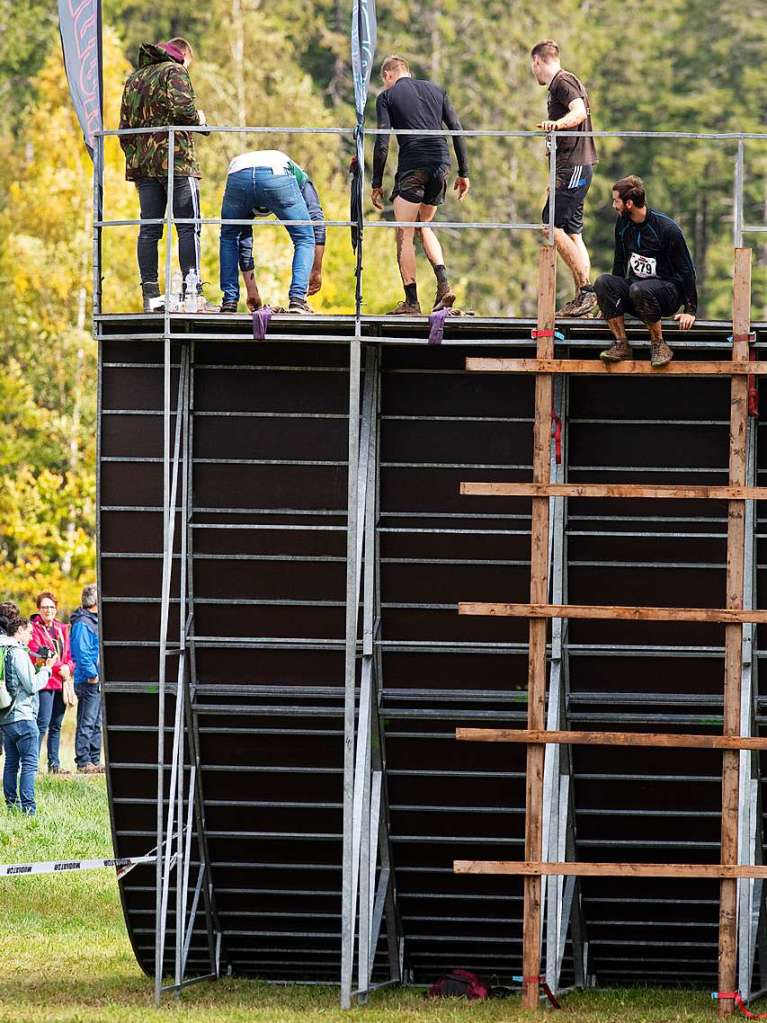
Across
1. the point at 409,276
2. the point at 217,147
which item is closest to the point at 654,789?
the point at 409,276

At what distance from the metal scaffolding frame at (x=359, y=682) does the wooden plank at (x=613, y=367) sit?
29.3 inches

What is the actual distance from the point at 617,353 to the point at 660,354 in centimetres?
32

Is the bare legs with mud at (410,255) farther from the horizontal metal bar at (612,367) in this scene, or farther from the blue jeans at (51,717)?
the blue jeans at (51,717)

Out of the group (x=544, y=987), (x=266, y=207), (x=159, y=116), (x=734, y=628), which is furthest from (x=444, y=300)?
(x=544, y=987)

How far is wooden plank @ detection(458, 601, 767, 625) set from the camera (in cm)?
1481

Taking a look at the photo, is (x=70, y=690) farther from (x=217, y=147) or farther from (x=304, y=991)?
(x=217, y=147)

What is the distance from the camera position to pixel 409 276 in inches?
656

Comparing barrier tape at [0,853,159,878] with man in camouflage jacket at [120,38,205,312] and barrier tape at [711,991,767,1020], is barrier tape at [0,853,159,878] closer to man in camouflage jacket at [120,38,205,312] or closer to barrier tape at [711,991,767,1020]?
man in camouflage jacket at [120,38,205,312]

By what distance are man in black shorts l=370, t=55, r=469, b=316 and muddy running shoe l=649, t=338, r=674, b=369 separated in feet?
6.31

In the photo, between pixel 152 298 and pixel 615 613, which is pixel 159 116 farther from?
pixel 615 613

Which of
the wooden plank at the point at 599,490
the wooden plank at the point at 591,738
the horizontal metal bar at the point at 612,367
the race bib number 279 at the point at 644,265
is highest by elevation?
the race bib number 279 at the point at 644,265

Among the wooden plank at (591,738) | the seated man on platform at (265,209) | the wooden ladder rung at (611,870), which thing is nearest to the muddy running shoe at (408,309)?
the seated man on platform at (265,209)

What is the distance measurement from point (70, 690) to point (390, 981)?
1106 cm

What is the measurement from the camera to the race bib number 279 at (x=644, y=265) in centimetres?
1559
